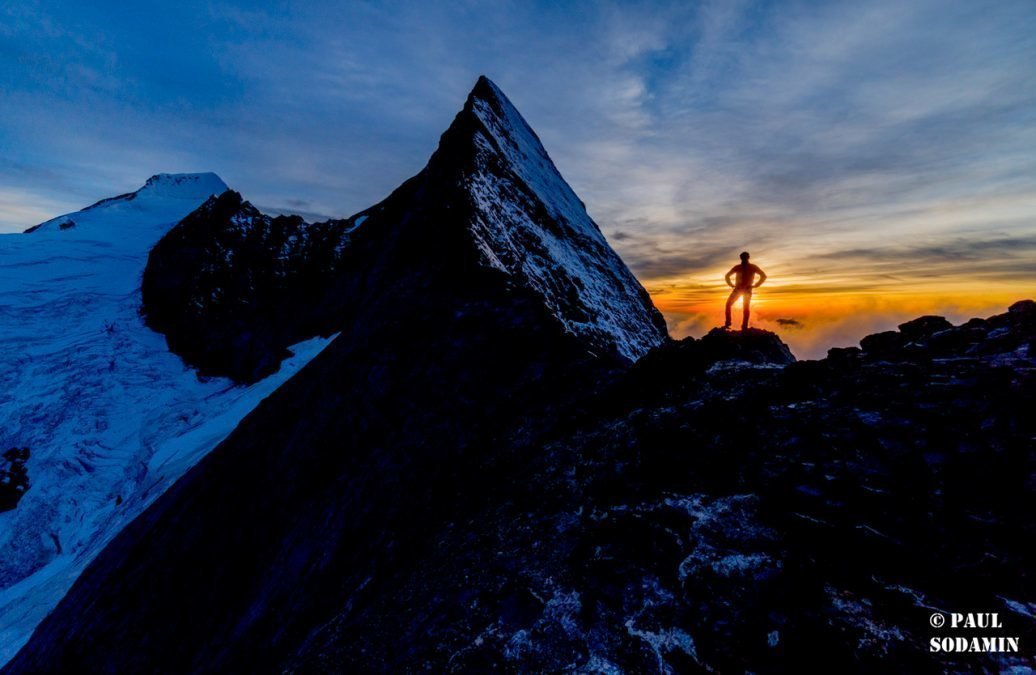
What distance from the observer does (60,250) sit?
128 ft

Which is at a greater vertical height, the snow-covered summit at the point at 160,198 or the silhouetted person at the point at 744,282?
the snow-covered summit at the point at 160,198

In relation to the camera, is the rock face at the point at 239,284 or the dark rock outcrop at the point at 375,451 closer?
the dark rock outcrop at the point at 375,451

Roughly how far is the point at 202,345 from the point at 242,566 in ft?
94.0

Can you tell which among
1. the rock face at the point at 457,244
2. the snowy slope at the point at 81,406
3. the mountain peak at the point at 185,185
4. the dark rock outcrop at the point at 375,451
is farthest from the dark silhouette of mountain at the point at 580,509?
the mountain peak at the point at 185,185

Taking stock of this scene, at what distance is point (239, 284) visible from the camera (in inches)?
1351

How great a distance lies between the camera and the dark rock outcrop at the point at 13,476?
69.9 feet

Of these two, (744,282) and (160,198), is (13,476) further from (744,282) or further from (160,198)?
(160,198)

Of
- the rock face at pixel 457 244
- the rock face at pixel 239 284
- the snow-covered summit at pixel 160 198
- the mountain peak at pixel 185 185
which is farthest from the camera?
the mountain peak at pixel 185 185

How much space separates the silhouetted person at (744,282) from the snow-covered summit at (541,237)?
339 centimetres

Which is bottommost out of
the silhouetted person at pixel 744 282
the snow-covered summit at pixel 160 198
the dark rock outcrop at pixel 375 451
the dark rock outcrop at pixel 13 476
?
the dark rock outcrop at pixel 13 476

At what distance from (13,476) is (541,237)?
2976cm

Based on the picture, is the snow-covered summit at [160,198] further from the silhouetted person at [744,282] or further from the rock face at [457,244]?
the silhouetted person at [744,282]

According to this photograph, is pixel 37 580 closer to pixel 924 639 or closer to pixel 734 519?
pixel 734 519

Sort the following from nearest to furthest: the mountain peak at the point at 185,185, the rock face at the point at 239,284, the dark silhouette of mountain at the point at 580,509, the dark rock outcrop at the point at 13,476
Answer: the dark silhouette of mountain at the point at 580,509, the dark rock outcrop at the point at 13,476, the rock face at the point at 239,284, the mountain peak at the point at 185,185
